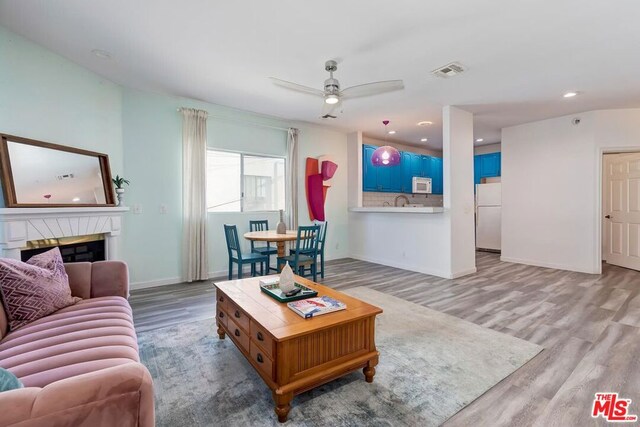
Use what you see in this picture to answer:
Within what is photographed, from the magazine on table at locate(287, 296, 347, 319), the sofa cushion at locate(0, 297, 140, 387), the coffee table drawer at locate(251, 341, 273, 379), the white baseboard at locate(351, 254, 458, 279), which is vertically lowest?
the white baseboard at locate(351, 254, 458, 279)

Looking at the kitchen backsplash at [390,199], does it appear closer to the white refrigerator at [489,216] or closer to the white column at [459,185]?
the white refrigerator at [489,216]

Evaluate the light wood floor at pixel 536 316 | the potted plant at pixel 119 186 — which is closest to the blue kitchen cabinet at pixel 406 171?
the light wood floor at pixel 536 316

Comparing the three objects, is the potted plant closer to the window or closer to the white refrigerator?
the window

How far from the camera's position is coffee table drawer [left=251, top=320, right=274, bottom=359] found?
1.62 metres

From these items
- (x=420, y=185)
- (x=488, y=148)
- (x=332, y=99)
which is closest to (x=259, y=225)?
(x=332, y=99)

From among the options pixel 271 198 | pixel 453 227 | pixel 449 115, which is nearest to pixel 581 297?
pixel 453 227

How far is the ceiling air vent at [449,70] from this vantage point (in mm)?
3137

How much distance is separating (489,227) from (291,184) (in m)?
4.82

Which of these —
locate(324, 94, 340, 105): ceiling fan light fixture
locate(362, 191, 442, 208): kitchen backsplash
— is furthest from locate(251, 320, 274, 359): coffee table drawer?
locate(362, 191, 442, 208): kitchen backsplash

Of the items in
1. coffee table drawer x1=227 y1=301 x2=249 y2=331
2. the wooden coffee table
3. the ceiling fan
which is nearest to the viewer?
the wooden coffee table

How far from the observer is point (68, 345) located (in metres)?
1.41

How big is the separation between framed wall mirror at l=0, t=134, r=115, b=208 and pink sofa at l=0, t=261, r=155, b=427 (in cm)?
106

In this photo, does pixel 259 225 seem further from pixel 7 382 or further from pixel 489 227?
pixel 489 227

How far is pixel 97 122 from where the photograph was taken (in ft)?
11.2
